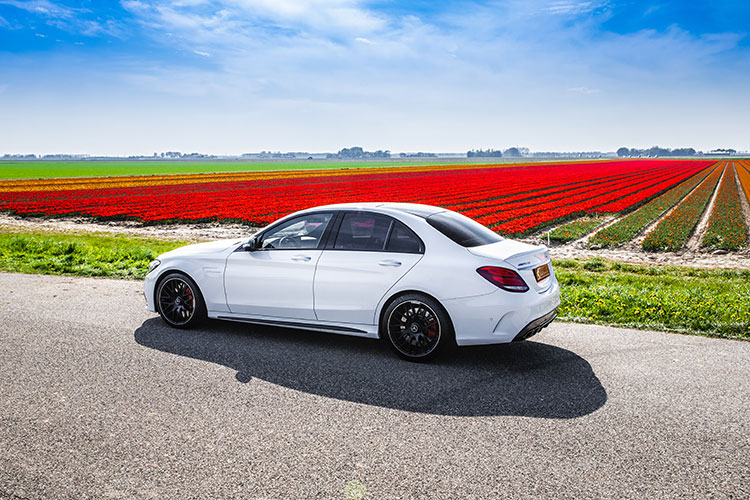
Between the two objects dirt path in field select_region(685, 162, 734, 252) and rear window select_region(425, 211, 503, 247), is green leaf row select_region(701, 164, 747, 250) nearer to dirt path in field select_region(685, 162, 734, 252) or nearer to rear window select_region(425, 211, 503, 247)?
dirt path in field select_region(685, 162, 734, 252)

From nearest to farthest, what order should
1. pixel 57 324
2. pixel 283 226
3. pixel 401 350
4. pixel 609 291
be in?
pixel 401 350
pixel 283 226
pixel 57 324
pixel 609 291

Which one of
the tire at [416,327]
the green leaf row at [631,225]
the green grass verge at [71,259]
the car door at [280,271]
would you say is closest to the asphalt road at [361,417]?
the tire at [416,327]

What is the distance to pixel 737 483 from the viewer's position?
337 centimetres

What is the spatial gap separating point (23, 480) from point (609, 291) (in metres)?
7.69

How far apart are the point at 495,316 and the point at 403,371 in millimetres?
982

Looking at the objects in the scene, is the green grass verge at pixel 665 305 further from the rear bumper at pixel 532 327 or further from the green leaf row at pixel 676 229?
the green leaf row at pixel 676 229

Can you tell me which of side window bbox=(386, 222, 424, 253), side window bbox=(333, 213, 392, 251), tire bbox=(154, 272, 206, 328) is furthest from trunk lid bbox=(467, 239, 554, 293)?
tire bbox=(154, 272, 206, 328)

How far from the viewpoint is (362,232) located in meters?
6.07

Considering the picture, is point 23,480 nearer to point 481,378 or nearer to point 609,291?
point 481,378

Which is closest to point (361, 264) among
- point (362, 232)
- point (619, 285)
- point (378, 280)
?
point (378, 280)

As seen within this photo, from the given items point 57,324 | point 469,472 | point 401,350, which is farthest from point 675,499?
point 57,324

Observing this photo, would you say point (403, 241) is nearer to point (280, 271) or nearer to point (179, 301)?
point (280, 271)

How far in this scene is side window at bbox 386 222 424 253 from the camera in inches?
225

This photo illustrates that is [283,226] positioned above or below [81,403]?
above
